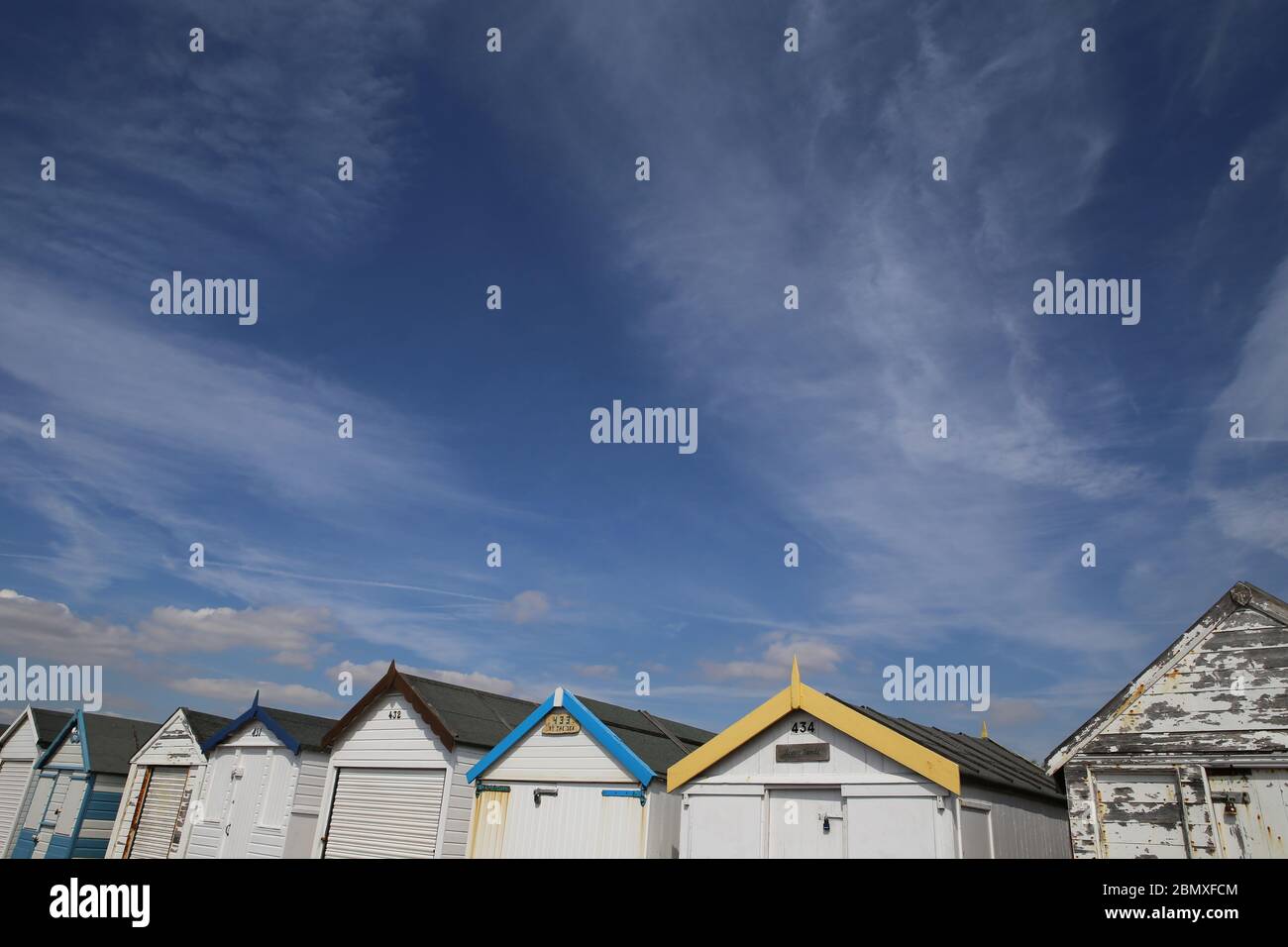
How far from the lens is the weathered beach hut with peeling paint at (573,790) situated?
17.7 m

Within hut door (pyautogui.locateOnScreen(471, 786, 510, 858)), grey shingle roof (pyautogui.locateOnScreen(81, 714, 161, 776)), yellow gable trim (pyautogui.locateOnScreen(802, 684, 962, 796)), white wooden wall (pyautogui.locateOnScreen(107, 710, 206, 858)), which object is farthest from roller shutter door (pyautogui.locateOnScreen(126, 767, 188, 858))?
yellow gable trim (pyautogui.locateOnScreen(802, 684, 962, 796))

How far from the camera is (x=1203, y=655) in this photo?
13.0 metres

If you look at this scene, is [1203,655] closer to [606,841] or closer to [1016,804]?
[1016,804]

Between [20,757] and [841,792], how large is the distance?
3569 cm

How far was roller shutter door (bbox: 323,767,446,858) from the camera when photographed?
66.6 feet

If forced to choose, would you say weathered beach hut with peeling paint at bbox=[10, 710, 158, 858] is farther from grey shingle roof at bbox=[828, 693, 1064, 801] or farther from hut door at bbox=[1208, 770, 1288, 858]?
hut door at bbox=[1208, 770, 1288, 858]

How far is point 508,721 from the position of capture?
77.6 feet

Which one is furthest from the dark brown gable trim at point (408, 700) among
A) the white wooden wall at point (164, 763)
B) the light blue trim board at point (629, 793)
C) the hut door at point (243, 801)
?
the white wooden wall at point (164, 763)

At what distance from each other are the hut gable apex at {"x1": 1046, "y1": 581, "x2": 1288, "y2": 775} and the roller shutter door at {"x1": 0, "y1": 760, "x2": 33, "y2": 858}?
38.0 metres

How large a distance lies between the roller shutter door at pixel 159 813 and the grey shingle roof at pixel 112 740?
2.98 meters

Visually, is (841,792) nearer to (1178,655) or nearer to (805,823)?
(805,823)

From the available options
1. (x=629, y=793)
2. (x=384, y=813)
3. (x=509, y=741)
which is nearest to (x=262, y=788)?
(x=384, y=813)

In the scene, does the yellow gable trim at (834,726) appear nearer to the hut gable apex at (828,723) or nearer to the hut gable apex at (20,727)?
the hut gable apex at (828,723)
